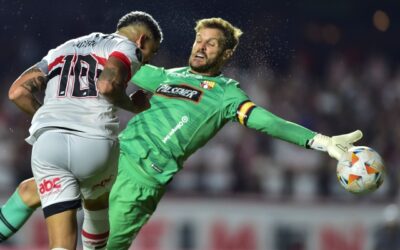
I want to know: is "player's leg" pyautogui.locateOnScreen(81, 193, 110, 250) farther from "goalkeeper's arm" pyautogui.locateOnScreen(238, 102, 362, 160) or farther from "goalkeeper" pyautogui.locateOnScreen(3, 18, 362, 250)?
"goalkeeper's arm" pyautogui.locateOnScreen(238, 102, 362, 160)

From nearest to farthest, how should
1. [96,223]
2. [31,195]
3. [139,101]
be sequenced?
[139,101]
[31,195]
[96,223]

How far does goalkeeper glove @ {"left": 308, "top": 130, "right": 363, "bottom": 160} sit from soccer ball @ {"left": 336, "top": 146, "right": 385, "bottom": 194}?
50mm

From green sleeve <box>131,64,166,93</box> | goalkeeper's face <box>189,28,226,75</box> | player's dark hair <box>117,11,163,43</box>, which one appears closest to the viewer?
player's dark hair <box>117,11,163,43</box>

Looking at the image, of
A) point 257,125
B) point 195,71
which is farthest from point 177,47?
point 257,125

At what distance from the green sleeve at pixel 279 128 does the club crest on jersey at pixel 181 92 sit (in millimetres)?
489

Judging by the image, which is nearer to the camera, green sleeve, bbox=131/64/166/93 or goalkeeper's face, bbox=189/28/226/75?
goalkeeper's face, bbox=189/28/226/75

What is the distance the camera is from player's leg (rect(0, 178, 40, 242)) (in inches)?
273

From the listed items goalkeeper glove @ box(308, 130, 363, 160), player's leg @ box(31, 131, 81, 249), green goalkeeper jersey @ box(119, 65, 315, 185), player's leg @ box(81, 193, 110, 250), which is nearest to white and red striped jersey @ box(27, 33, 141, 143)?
player's leg @ box(31, 131, 81, 249)

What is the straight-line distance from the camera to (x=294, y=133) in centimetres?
722

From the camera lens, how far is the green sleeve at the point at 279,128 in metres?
7.20

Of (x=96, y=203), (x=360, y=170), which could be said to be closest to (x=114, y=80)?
(x=96, y=203)

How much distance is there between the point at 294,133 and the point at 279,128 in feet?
0.37

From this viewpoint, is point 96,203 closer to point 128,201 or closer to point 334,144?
point 128,201

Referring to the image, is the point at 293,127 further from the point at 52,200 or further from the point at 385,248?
the point at 385,248
